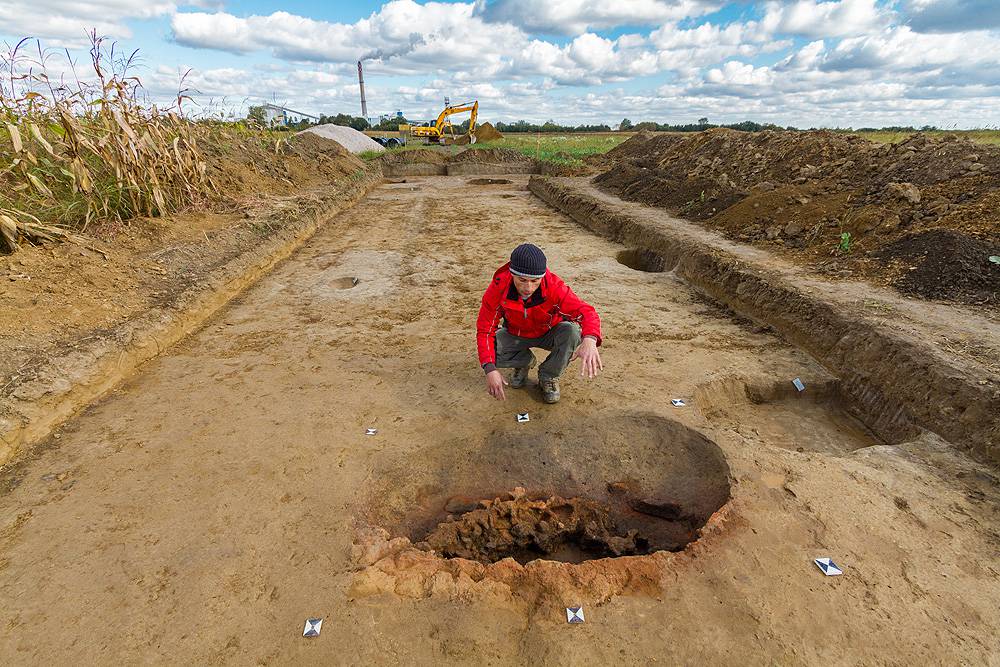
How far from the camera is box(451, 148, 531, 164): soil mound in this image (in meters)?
19.5

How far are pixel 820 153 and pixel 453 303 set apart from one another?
7103 mm

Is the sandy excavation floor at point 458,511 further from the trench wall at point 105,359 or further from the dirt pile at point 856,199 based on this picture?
the dirt pile at point 856,199

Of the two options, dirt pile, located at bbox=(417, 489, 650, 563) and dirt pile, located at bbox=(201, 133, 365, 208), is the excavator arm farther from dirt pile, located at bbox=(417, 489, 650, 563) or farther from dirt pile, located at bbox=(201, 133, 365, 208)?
dirt pile, located at bbox=(417, 489, 650, 563)

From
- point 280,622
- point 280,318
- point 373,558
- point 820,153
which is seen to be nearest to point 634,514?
point 373,558

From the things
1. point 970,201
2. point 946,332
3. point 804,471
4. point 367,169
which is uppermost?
point 970,201

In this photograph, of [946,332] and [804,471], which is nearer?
[804,471]

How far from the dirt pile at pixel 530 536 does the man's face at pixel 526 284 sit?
1.18 m

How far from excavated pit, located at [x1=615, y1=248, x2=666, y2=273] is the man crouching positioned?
3.94 m

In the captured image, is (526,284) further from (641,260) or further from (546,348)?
(641,260)

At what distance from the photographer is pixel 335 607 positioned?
1.98 metres

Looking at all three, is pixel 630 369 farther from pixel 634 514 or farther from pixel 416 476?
pixel 416 476

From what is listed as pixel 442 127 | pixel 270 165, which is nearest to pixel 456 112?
pixel 442 127

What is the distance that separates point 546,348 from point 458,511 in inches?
47.6

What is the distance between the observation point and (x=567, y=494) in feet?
9.32
